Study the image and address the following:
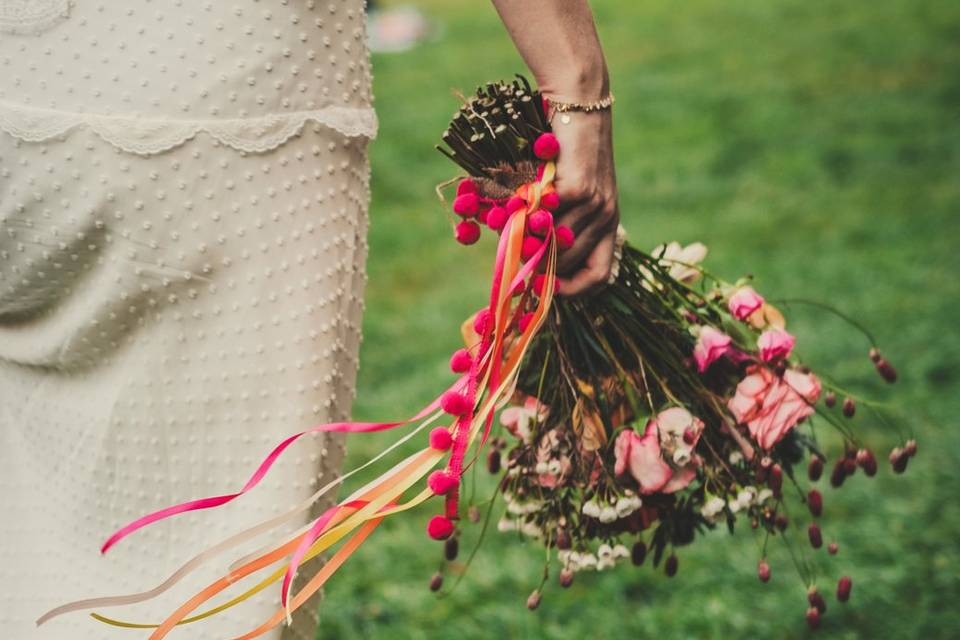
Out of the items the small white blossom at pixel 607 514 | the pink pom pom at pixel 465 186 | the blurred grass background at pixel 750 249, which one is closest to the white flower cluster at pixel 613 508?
the small white blossom at pixel 607 514

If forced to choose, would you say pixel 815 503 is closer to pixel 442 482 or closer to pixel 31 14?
pixel 442 482

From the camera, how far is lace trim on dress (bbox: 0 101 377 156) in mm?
1489

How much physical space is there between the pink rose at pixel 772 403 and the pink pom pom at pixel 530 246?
491 mm

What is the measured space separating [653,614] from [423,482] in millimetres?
1228

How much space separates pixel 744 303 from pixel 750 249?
11.0ft

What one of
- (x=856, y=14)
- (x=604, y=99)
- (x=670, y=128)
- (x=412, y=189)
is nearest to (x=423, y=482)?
(x=604, y=99)

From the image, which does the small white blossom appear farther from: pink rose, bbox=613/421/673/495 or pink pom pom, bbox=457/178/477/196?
pink pom pom, bbox=457/178/477/196

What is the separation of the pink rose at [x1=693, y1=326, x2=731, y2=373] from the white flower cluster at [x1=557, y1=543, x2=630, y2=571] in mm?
350

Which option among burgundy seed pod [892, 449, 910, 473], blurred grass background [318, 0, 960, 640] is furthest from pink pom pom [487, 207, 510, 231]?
blurred grass background [318, 0, 960, 640]

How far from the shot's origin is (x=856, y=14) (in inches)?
367

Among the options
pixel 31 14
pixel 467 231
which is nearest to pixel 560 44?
pixel 467 231

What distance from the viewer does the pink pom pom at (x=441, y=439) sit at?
1.48 metres

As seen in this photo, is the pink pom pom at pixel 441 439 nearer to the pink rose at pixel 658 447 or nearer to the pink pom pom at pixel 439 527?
the pink pom pom at pixel 439 527

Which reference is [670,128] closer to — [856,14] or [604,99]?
[856,14]
